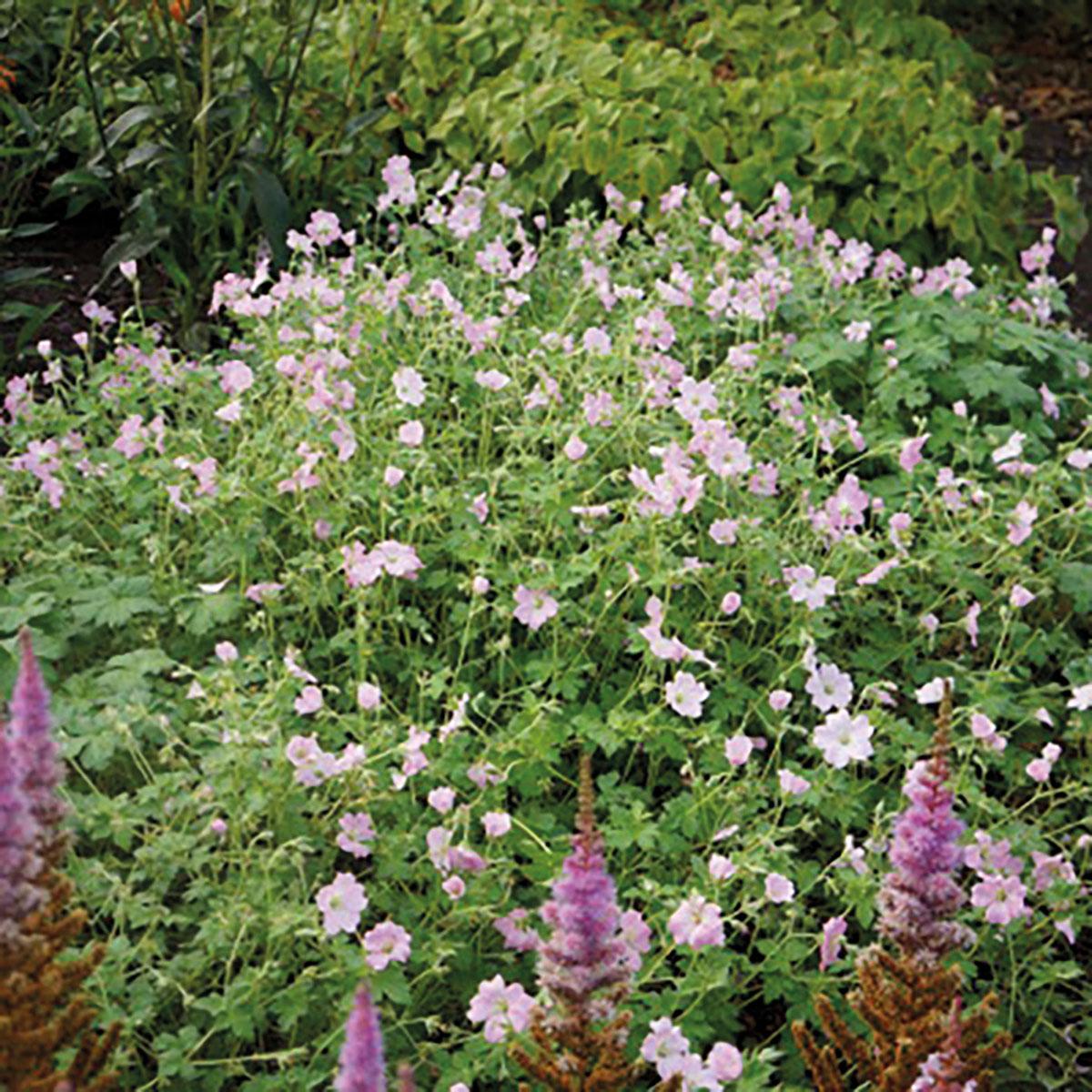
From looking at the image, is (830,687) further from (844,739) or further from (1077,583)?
(1077,583)

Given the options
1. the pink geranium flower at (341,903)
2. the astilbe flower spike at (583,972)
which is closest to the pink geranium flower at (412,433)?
the pink geranium flower at (341,903)

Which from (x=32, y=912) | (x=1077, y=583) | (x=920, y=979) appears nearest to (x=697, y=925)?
(x=920, y=979)

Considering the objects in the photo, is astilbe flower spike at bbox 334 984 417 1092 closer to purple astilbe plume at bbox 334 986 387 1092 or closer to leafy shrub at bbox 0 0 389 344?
purple astilbe plume at bbox 334 986 387 1092

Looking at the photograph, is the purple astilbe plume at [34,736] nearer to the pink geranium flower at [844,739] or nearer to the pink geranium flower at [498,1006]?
the pink geranium flower at [498,1006]

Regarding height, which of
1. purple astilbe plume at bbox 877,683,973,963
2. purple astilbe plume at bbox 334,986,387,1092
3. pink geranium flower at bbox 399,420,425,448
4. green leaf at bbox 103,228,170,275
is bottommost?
green leaf at bbox 103,228,170,275

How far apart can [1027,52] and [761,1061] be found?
7278 mm

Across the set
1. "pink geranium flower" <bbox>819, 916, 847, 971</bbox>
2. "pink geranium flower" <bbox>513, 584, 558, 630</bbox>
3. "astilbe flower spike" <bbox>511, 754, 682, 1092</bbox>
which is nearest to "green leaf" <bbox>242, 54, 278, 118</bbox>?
"pink geranium flower" <bbox>513, 584, 558, 630</bbox>

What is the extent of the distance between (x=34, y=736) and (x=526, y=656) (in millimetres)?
1438

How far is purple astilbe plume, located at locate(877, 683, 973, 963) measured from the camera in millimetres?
1800

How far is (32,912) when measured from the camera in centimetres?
169

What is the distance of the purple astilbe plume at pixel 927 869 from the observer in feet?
5.90

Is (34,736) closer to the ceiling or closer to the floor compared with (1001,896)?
closer to the ceiling

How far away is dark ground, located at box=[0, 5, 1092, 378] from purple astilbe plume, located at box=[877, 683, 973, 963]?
283 cm

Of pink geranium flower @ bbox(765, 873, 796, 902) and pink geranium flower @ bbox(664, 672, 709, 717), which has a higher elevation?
pink geranium flower @ bbox(664, 672, 709, 717)
